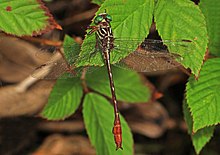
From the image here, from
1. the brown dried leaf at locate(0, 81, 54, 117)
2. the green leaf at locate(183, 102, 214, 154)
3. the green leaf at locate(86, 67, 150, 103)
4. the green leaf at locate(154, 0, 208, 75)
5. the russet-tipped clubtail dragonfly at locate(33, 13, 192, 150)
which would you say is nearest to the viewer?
the green leaf at locate(154, 0, 208, 75)

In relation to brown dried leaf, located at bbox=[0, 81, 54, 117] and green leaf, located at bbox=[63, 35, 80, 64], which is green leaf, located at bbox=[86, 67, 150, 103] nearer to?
green leaf, located at bbox=[63, 35, 80, 64]

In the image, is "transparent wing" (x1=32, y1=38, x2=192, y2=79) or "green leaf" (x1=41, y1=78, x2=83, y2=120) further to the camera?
"green leaf" (x1=41, y1=78, x2=83, y2=120)

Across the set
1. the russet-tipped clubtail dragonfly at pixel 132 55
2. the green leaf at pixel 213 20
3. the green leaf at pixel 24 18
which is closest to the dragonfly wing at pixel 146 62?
the russet-tipped clubtail dragonfly at pixel 132 55

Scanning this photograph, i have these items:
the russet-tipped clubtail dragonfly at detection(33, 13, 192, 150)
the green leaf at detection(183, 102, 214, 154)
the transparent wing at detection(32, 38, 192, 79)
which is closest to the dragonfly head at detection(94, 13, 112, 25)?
the russet-tipped clubtail dragonfly at detection(33, 13, 192, 150)

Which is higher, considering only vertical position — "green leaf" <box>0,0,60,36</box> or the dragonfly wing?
"green leaf" <box>0,0,60,36</box>

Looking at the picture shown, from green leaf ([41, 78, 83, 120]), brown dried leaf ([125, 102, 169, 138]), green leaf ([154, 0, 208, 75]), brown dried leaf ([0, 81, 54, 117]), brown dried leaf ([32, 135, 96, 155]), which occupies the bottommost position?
brown dried leaf ([32, 135, 96, 155])

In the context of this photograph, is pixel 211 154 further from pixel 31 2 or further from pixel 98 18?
pixel 31 2

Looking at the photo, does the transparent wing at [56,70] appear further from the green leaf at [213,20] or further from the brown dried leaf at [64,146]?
the brown dried leaf at [64,146]

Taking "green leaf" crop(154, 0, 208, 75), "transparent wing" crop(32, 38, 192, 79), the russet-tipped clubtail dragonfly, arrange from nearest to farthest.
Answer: "green leaf" crop(154, 0, 208, 75) < the russet-tipped clubtail dragonfly < "transparent wing" crop(32, 38, 192, 79)
